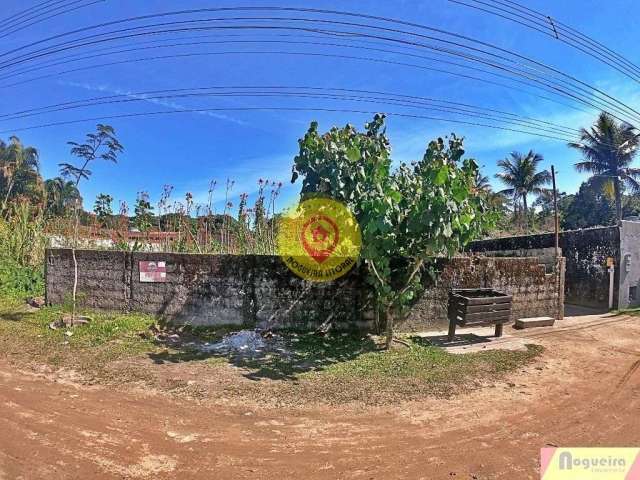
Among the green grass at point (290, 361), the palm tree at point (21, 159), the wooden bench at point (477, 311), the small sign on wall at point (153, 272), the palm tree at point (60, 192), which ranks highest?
the palm tree at point (21, 159)

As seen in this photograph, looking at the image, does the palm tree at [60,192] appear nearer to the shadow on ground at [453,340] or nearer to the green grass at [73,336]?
the green grass at [73,336]

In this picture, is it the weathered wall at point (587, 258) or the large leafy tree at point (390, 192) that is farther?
the weathered wall at point (587, 258)

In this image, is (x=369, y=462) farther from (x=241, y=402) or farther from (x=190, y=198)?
(x=190, y=198)

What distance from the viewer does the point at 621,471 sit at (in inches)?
115

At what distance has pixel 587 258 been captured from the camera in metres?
12.0

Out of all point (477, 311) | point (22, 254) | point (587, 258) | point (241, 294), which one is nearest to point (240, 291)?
point (241, 294)

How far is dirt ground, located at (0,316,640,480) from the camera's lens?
283 centimetres

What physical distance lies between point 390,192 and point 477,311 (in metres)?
2.88

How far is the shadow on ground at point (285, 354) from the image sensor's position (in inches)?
203

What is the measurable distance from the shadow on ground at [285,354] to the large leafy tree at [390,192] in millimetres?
1003

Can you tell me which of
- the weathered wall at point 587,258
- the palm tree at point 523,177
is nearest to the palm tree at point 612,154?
the palm tree at point 523,177

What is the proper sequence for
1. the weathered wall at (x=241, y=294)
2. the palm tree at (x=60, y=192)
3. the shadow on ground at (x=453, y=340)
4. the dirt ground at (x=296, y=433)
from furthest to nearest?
the palm tree at (x=60, y=192) < the weathered wall at (x=241, y=294) < the shadow on ground at (x=453, y=340) < the dirt ground at (x=296, y=433)

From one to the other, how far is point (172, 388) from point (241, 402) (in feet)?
2.90

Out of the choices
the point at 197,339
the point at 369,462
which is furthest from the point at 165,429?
the point at 197,339
